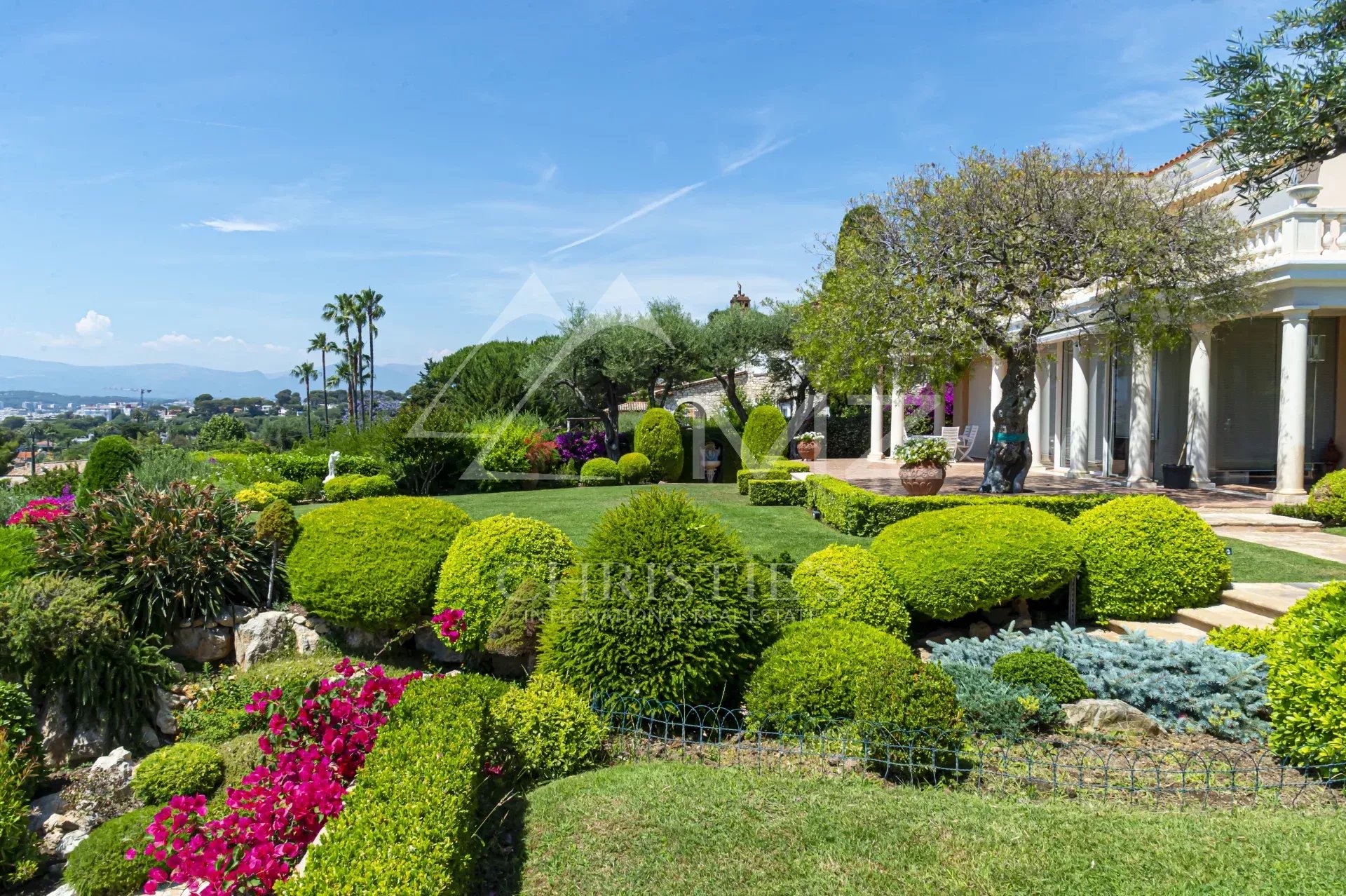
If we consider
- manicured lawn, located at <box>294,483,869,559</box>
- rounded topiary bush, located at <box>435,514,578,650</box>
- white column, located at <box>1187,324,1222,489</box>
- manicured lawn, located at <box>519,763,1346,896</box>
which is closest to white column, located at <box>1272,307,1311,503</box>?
white column, located at <box>1187,324,1222,489</box>

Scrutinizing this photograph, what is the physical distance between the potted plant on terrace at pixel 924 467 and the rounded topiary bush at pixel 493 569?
702 centimetres

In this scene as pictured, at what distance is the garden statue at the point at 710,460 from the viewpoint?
2105cm

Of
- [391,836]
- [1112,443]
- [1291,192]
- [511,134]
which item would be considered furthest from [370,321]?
[391,836]

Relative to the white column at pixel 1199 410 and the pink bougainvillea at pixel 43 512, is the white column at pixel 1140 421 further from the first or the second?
the pink bougainvillea at pixel 43 512

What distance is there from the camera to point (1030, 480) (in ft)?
53.2

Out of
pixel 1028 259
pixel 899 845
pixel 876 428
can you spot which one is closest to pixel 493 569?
pixel 899 845

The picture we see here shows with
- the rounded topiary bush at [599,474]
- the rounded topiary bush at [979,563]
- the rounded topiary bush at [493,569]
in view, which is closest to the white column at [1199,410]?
the rounded topiary bush at [979,563]

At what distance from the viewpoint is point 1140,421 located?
15.0 meters

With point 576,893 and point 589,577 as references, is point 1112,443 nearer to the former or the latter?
point 589,577

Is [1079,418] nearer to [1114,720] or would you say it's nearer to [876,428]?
[876,428]

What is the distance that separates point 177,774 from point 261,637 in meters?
2.02

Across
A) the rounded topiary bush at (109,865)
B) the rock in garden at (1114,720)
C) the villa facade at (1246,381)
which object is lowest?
the rounded topiary bush at (109,865)

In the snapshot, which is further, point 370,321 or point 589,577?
point 370,321

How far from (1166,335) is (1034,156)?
3505mm
